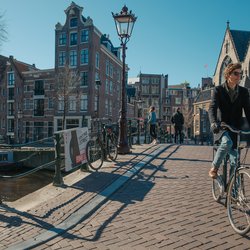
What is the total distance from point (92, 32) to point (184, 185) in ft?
106

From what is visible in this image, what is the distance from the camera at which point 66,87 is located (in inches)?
1224

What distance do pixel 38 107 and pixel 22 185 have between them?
81.5ft

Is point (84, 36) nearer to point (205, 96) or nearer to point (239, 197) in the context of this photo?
point (205, 96)

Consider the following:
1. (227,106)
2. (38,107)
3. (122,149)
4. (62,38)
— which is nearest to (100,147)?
(122,149)

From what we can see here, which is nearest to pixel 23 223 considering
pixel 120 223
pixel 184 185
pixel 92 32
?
pixel 120 223

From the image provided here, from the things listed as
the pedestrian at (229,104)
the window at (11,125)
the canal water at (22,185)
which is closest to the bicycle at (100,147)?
the pedestrian at (229,104)

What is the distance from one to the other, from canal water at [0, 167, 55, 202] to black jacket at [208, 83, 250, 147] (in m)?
9.90

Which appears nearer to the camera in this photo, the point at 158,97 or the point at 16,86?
the point at 16,86

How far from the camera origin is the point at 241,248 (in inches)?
115

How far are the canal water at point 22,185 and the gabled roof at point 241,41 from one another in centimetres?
3365

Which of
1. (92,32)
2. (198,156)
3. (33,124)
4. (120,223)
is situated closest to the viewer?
(120,223)

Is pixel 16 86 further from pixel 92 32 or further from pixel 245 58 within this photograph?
pixel 245 58

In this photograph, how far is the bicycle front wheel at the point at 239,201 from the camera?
318 cm

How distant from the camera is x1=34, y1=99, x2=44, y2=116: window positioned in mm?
38562
